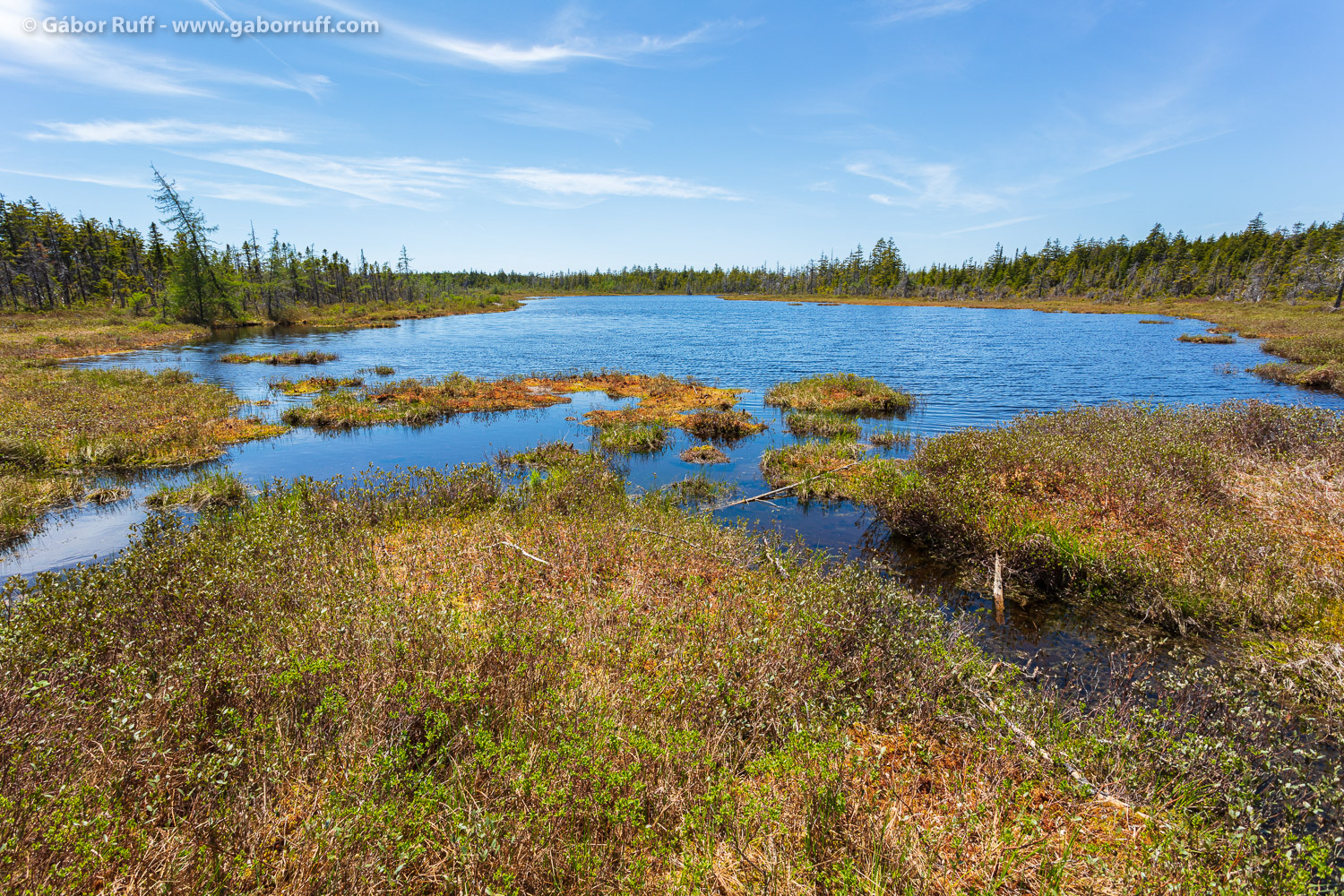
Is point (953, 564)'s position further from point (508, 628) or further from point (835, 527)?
point (508, 628)

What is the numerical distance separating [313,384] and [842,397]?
27771 millimetres

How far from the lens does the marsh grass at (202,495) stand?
506 inches

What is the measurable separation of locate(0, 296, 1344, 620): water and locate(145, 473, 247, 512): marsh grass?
0.48 m

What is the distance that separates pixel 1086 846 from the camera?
3576mm

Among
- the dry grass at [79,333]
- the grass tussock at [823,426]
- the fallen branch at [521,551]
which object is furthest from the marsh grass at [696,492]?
the dry grass at [79,333]

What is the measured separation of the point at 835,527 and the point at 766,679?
25.2 feet

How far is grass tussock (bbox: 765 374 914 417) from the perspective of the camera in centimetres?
2381

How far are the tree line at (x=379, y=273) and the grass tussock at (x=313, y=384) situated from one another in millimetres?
42383

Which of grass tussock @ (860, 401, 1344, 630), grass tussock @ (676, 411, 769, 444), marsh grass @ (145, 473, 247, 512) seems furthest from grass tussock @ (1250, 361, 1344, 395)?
marsh grass @ (145, 473, 247, 512)

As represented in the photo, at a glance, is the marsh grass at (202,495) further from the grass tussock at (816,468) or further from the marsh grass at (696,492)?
the grass tussock at (816,468)

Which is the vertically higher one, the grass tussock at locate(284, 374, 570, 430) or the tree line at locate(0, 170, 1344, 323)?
the tree line at locate(0, 170, 1344, 323)

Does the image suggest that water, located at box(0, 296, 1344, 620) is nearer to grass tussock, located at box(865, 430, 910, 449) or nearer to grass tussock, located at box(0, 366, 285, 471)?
grass tussock, located at box(0, 366, 285, 471)

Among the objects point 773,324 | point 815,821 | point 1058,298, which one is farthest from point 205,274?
point 1058,298

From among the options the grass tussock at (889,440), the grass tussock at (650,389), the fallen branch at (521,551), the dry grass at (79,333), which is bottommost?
the grass tussock at (889,440)
